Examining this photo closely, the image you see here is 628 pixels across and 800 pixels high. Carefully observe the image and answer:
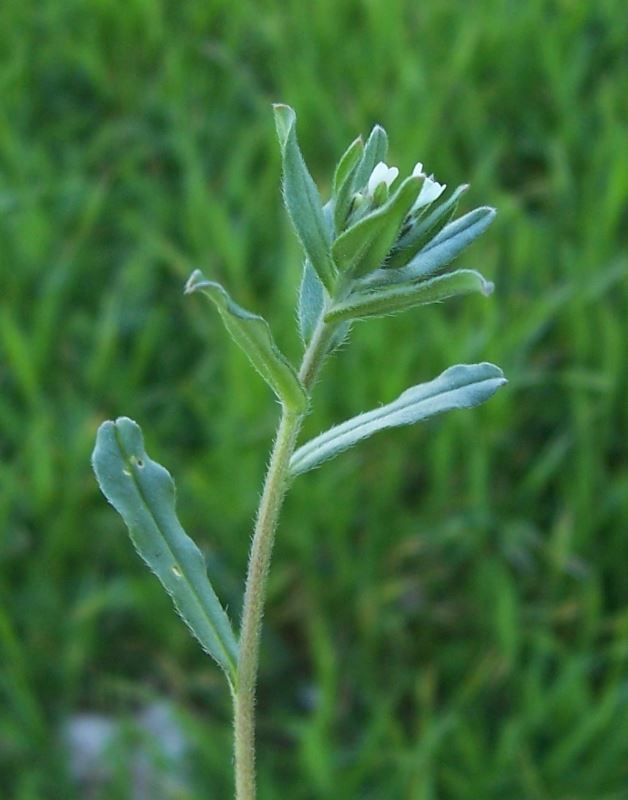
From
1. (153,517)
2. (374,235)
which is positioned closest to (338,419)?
(153,517)

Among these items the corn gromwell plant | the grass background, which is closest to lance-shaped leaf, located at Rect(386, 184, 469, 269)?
the corn gromwell plant

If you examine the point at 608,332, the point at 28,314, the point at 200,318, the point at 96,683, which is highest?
the point at 28,314

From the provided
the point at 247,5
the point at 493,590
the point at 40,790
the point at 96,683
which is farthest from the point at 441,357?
the point at 247,5

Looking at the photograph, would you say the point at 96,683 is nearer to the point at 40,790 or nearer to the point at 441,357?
the point at 40,790

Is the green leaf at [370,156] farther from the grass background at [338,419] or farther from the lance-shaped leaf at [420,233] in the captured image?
the grass background at [338,419]

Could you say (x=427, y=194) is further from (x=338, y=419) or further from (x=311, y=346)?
(x=338, y=419)

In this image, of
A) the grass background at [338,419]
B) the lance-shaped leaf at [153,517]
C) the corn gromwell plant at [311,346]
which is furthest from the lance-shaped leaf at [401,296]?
the grass background at [338,419]
